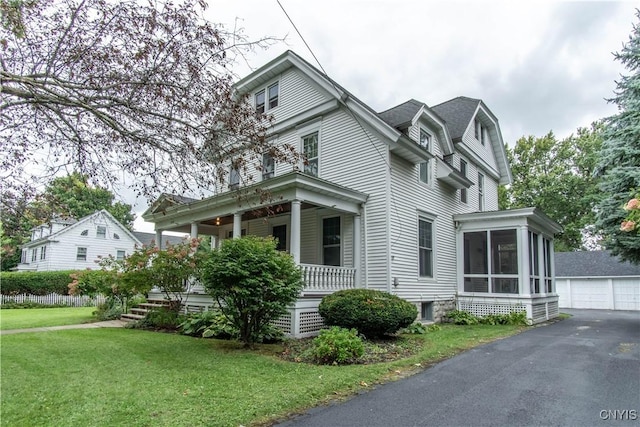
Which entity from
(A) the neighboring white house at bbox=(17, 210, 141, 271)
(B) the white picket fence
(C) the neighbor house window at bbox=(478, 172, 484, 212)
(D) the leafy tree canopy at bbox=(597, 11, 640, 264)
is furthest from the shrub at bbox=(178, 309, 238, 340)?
(A) the neighboring white house at bbox=(17, 210, 141, 271)

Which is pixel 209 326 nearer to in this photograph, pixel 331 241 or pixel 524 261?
pixel 331 241

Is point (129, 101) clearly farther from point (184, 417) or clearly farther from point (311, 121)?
point (311, 121)

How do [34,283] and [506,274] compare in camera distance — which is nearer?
[506,274]

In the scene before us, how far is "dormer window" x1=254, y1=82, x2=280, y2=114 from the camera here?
14.8 m

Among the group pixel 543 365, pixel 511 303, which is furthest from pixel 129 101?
pixel 511 303

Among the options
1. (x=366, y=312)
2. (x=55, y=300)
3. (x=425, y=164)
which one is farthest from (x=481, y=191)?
(x=55, y=300)

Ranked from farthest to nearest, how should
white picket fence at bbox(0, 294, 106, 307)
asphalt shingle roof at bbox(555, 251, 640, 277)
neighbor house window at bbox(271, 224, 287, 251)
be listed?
1. asphalt shingle roof at bbox(555, 251, 640, 277)
2. white picket fence at bbox(0, 294, 106, 307)
3. neighbor house window at bbox(271, 224, 287, 251)

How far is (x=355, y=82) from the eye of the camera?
43.6 feet

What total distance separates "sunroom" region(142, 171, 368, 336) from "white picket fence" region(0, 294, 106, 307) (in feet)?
34.2

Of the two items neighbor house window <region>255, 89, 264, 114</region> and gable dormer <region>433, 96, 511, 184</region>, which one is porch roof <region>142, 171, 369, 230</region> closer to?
neighbor house window <region>255, 89, 264, 114</region>

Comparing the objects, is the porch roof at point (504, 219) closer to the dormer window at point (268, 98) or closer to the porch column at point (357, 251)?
the porch column at point (357, 251)

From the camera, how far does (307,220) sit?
13.1m

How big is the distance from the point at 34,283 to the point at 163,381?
2200 cm

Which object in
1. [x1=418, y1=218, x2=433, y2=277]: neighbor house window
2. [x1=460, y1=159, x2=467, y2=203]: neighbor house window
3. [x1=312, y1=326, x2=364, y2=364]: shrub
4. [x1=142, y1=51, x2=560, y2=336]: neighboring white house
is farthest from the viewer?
[x1=460, y1=159, x2=467, y2=203]: neighbor house window
